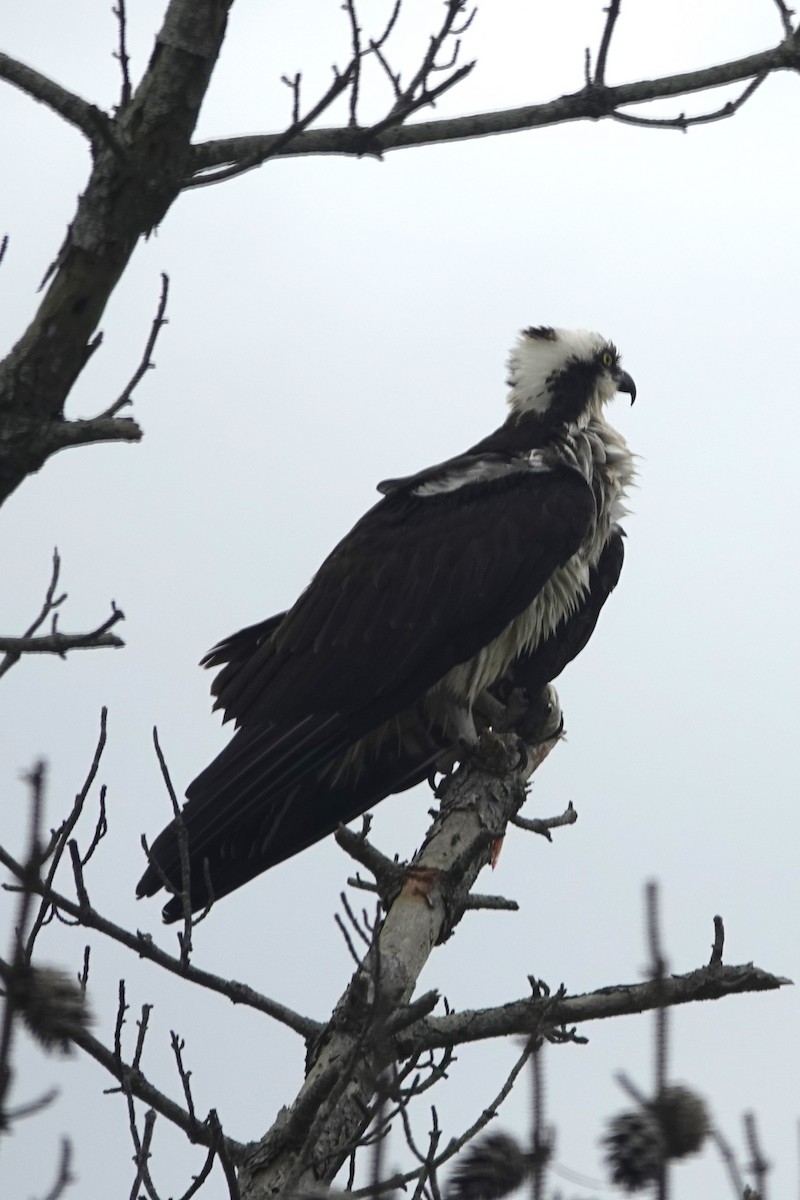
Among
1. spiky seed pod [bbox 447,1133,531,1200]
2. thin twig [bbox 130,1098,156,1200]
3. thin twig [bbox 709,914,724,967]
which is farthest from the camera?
thin twig [bbox 709,914,724,967]

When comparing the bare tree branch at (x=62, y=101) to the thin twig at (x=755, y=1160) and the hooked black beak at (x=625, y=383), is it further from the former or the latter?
the hooked black beak at (x=625, y=383)

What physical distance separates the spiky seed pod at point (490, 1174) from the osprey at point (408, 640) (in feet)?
8.62

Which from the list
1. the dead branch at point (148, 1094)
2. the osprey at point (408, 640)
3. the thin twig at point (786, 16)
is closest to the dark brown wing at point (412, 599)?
the osprey at point (408, 640)

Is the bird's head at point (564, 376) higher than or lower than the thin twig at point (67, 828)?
higher

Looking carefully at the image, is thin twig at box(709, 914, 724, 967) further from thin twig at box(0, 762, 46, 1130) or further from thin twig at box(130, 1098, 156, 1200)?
thin twig at box(0, 762, 46, 1130)

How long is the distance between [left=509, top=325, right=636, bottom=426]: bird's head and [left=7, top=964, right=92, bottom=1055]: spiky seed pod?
195 inches

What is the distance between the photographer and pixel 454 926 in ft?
15.8

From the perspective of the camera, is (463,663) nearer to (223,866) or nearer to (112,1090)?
(223,866)

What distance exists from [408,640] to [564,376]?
1722 millimetres

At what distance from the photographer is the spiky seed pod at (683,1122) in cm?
216

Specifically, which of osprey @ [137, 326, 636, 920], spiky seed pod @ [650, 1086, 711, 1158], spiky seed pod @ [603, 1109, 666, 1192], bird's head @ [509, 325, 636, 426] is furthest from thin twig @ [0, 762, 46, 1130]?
bird's head @ [509, 325, 636, 426]

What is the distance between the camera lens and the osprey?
5.99 meters

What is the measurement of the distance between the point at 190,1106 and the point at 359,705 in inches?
87.5

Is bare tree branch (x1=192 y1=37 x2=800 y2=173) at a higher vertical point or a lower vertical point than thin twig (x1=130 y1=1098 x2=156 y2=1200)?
higher
